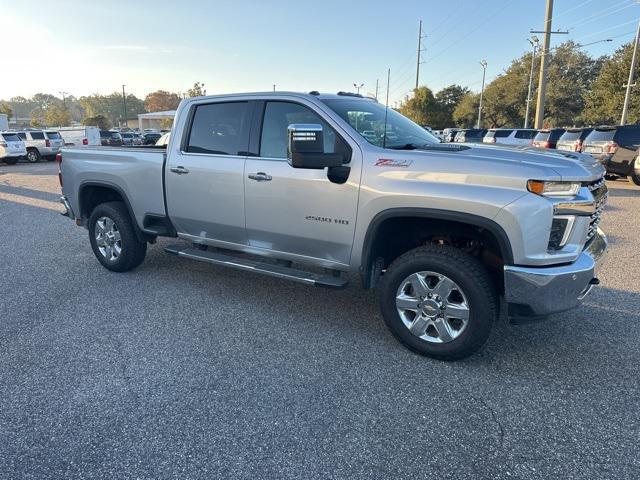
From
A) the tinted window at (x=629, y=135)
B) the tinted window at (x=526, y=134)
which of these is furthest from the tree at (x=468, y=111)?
the tinted window at (x=629, y=135)

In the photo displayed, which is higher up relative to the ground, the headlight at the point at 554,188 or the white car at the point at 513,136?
the white car at the point at 513,136

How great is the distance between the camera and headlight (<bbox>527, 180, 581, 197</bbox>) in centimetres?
292

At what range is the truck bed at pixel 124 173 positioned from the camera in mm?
4879

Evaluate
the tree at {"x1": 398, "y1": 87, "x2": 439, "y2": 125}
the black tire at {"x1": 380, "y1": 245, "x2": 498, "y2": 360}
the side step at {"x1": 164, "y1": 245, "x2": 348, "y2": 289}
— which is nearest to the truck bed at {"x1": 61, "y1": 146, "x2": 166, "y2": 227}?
the side step at {"x1": 164, "y1": 245, "x2": 348, "y2": 289}

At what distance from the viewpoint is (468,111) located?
6303cm

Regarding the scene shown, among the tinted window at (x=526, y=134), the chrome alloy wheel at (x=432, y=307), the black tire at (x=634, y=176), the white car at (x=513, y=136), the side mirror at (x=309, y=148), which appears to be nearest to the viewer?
the side mirror at (x=309, y=148)

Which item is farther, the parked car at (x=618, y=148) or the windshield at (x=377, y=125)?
the parked car at (x=618, y=148)

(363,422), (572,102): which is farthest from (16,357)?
(572,102)

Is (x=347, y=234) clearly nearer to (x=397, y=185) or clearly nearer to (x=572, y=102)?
(x=397, y=185)

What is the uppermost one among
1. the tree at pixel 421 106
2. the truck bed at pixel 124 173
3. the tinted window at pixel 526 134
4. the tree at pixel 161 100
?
the tree at pixel 161 100

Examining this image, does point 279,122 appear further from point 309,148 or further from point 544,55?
point 544,55

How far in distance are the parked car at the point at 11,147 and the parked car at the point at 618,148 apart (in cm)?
2403

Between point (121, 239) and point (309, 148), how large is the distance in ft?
10.3

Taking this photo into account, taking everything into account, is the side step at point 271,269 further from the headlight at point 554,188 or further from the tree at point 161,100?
the tree at point 161,100
